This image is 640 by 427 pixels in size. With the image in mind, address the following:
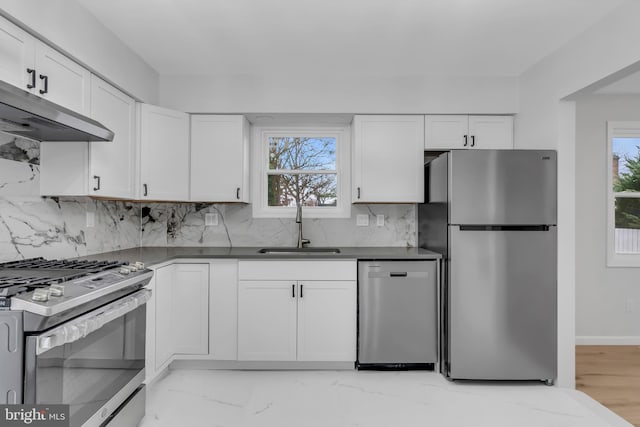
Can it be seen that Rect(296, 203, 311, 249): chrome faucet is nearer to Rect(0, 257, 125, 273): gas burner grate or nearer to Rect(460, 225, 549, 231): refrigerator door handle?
Rect(460, 225, 549, 231): refrigerator door handle

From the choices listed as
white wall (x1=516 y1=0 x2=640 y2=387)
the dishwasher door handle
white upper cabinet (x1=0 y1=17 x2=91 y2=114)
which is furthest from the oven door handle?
white wall (x1=516 y1=0 x2=640 y2=387)

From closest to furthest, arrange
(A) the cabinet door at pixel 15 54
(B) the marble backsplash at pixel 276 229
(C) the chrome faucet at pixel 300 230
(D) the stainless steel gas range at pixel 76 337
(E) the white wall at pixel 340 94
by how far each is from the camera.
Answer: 1. (D) the stainless steel gas range at pixel 76 337
2. (A) the cabinet door at pixel 15 54
3. (E) the white wall at pixel 340 94
4. (C) the chrome faucet at pixel 300 230
5. (B) the marble backsplash at pixel 276 229

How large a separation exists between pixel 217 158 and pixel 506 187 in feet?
7.44

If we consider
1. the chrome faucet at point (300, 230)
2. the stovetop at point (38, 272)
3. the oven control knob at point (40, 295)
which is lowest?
the oven control knob at point (40, 295)

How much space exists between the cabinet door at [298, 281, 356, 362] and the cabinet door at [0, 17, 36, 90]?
2.03m

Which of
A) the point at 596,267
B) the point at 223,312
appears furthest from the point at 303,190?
the point at 596,267

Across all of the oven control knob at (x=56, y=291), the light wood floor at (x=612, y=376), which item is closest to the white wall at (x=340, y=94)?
the oven control knob at (x=56, y=291)

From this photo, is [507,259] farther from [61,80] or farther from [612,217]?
[61,80]

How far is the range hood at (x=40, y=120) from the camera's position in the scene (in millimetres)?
1435

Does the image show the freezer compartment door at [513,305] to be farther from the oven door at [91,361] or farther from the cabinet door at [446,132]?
the oven door at [91,361]

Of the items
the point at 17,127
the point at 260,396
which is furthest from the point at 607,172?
the point at 17,127

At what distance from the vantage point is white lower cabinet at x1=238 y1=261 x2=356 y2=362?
109 inches

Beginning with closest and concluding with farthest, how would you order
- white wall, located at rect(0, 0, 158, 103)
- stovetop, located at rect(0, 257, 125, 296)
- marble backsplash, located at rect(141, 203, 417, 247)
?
stovetop, located at rect(0, 257, 125, 296)
white wall, located at rect(0, 0, 158, 103)
marble backsplash, located at rect(141, 203, 417, 247)

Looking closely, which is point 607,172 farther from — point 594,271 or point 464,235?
point 464,235
